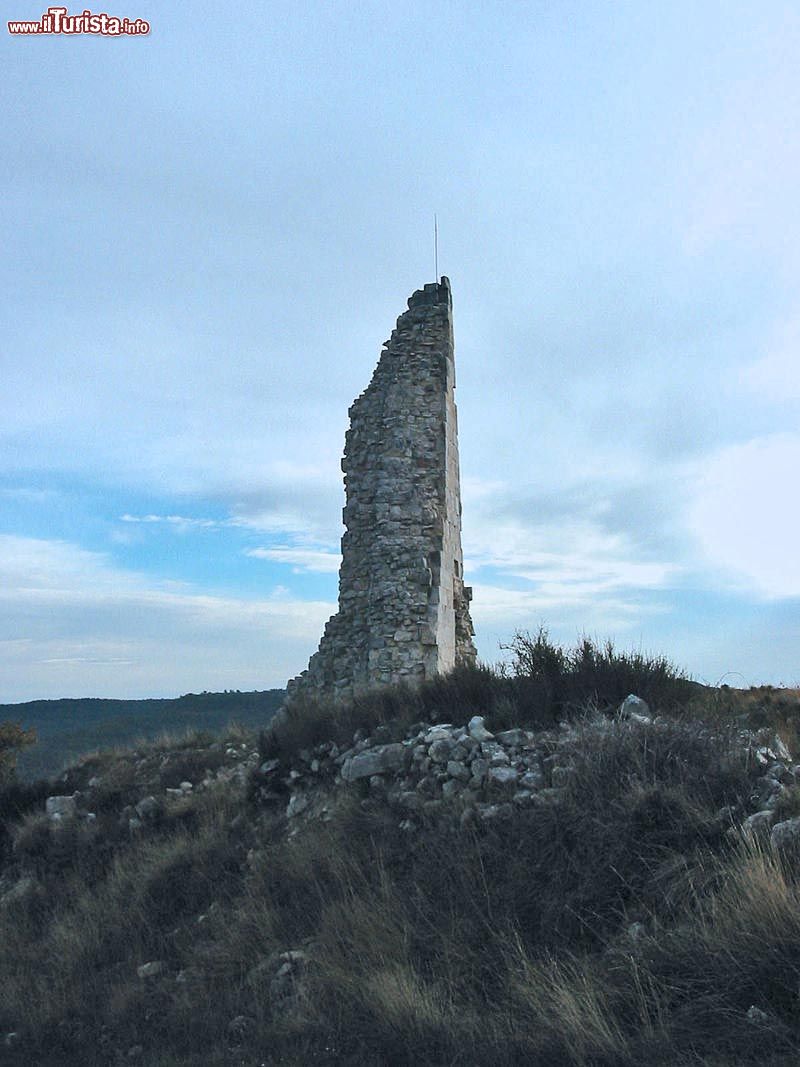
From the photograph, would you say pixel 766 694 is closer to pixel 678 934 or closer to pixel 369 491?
pixel 369 491

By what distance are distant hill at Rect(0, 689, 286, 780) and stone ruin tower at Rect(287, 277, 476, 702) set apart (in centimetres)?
1581

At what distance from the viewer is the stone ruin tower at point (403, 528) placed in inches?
440

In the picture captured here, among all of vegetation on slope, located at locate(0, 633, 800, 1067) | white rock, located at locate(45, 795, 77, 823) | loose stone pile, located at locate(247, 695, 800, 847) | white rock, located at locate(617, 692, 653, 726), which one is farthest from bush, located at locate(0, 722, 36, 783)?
white rock, located at locate(617, 692, 653, 726)

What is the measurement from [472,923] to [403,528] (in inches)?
283

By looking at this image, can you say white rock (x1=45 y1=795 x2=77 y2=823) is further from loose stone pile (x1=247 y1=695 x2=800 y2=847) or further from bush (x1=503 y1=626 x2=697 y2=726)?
bush (x1=503 y1=626 x2=697 y2=726)

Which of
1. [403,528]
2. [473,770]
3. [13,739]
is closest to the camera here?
[473,770]

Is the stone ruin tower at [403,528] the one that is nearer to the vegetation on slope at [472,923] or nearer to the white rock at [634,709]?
the vegetation on slope at [472,923]

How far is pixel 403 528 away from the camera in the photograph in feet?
38.3

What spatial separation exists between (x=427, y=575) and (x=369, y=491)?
1.67m

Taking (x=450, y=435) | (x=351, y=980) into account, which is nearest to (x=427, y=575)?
(x=450, y=435)

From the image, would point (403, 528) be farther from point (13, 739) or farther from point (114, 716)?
point (114, 716)

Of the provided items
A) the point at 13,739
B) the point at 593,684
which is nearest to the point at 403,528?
the point at 593,684

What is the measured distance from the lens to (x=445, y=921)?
5.08 meters

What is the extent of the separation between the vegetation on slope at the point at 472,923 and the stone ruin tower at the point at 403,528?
2.54 meters
